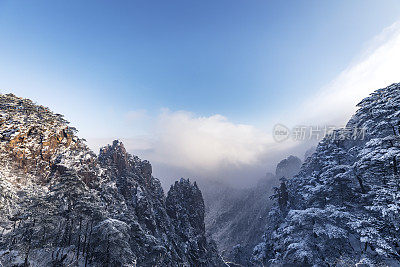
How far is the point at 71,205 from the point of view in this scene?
1123 inches

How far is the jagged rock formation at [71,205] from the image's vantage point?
80.1ft

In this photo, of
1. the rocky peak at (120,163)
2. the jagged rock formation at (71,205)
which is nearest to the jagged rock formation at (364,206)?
the jagged rock formation at (71,205)

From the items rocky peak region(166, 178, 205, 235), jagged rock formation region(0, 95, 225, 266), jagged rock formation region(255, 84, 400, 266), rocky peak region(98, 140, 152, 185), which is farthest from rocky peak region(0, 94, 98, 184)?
rocky peak region(166, 178, 205, 235)

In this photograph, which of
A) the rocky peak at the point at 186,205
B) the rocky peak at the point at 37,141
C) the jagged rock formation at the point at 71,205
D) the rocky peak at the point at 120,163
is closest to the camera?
the jagged rock formation at the point at 71,205

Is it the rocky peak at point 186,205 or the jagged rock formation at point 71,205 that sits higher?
the jagged rock formation at point 71,205

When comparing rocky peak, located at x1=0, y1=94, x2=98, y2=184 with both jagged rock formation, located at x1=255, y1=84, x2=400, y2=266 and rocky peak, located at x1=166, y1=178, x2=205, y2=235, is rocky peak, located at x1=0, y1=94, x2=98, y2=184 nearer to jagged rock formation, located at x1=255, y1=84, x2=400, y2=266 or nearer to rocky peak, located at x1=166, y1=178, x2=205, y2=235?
jagged rock formation, located at x1=255, y1=84, x2=400, y2=266

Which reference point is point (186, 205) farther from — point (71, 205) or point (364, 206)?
point (364, 206)

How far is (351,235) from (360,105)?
11721mm

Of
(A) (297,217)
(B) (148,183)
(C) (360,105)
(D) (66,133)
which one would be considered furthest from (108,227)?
(B) (148,183)

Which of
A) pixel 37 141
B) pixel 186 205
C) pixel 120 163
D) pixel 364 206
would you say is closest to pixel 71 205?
pixel 37 141

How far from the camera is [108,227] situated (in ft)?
79.7

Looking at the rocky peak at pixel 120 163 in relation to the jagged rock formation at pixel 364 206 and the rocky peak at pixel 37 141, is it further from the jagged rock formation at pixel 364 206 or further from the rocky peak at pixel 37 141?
the jagged rock formation at pixel 364 206

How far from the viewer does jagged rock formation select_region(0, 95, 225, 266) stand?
80.1 feet

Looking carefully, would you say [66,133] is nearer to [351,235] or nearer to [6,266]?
[6,266]
